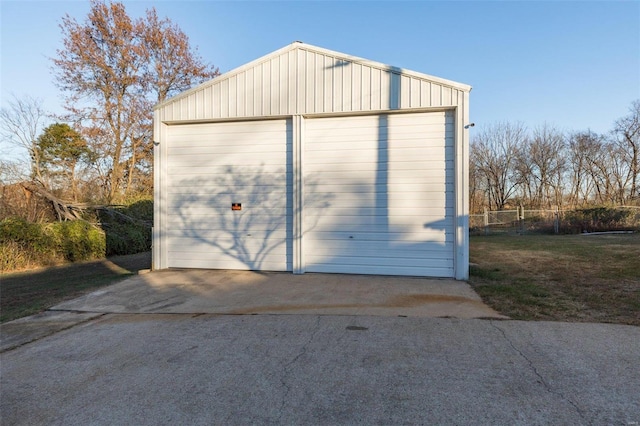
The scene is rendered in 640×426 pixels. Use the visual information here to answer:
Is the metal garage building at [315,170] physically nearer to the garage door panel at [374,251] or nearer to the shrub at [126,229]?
the garage door panel at [374,251]

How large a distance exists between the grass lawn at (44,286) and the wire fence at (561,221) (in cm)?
2077

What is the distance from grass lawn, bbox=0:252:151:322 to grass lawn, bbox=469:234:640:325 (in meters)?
7.76

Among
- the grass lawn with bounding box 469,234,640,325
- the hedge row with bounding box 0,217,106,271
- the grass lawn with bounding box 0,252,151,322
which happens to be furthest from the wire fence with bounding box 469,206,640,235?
the hedge row with bounding box 0,217,106,271

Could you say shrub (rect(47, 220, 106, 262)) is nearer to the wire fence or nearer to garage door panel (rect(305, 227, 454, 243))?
garage door panel (rect(305, 227, 454, 243))

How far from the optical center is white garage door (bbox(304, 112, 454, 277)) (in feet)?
25.1

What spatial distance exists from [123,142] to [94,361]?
22.0 m

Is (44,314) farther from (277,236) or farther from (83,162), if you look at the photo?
(83,162)

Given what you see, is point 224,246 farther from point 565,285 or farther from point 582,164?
point 582,164

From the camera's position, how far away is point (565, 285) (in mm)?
6750

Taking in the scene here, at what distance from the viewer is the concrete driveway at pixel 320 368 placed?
2.61 meters

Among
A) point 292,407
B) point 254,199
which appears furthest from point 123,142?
point 292,407

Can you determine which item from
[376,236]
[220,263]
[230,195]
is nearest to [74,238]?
[220,263]

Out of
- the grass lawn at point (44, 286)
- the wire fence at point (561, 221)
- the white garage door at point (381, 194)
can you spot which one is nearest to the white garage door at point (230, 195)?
the white garage door at point (381, 194)

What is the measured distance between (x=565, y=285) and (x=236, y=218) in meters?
7.17
